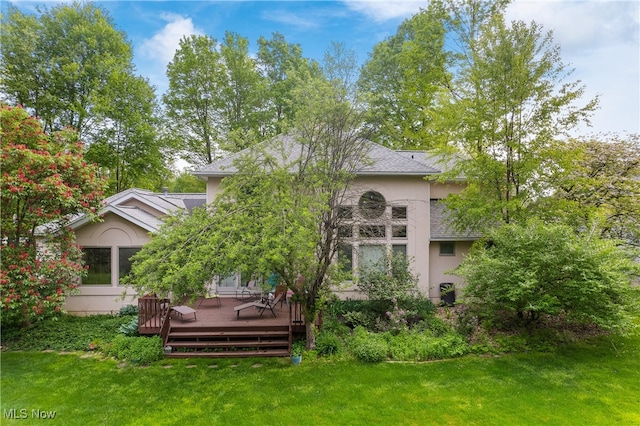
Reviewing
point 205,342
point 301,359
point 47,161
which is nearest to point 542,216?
point 301,359

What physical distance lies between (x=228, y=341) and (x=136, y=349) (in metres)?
2.49

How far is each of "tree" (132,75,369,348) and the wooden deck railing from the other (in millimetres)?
1807

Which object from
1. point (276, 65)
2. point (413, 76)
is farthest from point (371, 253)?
point (276, 65)

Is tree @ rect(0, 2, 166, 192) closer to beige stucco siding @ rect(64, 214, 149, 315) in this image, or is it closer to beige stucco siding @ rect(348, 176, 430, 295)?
beige stucco siding @ rect(64, 214, 149, 315)

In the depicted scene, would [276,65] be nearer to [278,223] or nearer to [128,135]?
[128,135]

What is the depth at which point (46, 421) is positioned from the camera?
232 inches

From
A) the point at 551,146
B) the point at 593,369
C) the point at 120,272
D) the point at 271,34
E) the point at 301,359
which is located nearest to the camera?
the point at 593,369

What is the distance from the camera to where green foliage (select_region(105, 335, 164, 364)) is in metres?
8.15

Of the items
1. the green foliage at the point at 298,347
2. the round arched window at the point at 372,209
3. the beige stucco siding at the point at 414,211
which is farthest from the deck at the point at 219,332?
the beige stucco siding at the point at 414,211

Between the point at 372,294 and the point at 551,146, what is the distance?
7807mm

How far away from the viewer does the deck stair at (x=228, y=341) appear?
28.0 feet

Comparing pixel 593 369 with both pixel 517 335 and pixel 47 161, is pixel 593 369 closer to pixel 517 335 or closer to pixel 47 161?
pixel 517 335

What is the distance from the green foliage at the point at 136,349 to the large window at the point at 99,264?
371cm

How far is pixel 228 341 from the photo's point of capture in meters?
8.89
